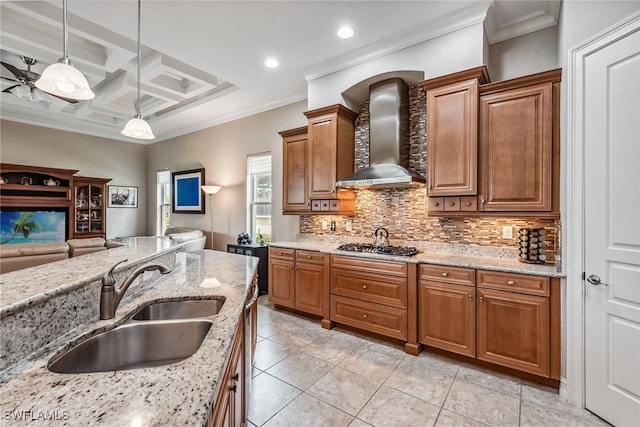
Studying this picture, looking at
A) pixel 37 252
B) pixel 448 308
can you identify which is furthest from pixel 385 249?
pixel 37 252

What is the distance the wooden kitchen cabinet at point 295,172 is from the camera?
3.99m

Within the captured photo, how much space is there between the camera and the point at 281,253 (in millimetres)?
3850

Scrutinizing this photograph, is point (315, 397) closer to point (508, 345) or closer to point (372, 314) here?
point (372, 314)

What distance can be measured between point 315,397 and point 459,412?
100 cm

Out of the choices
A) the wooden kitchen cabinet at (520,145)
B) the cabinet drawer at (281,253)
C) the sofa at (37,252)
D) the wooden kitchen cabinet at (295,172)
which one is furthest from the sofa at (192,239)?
the wooden kitchen cabinet at (520,145)

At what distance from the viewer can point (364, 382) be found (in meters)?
2.34

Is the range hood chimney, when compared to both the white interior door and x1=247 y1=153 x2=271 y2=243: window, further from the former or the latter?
x1=247 y1=153 x2=271 y2=243: window

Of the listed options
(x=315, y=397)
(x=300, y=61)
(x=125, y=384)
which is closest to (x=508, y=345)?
(x=315, y=397)

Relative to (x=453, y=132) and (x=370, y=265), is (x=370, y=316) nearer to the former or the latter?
(x=370, y=265)

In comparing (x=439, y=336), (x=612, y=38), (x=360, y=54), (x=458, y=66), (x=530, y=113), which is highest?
(x=360, y=54)

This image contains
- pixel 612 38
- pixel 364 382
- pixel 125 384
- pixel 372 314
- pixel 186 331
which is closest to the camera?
pixel 125 384

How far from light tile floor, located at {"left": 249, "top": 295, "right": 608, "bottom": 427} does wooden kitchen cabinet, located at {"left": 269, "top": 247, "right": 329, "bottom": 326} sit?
60cm

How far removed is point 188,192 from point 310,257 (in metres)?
4.03

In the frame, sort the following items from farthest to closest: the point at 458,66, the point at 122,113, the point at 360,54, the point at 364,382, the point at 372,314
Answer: the point at 122,113, the point at 360,54, the point at 372,314, the point at 458,66, the point at 364,382
